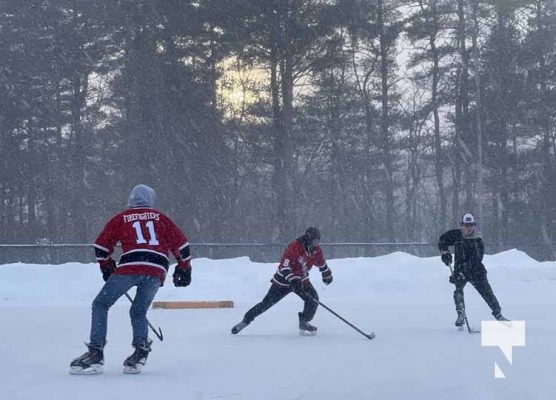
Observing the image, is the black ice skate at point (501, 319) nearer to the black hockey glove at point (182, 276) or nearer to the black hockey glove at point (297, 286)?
the black hockey glove at point (297, 286)

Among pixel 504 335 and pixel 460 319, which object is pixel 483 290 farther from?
pixel 504 335

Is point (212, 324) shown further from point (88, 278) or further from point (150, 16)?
point (150, 16)

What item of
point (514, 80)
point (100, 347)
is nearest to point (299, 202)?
point (514, 80)

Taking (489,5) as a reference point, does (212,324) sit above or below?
below

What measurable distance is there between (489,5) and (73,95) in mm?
16292

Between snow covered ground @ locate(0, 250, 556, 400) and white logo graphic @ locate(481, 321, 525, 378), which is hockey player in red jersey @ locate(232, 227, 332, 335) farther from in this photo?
white logo graphic @ locate(481, 321, 525, 378)

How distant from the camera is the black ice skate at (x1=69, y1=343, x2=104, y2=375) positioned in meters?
8.82

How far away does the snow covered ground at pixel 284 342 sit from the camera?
811 centimetres

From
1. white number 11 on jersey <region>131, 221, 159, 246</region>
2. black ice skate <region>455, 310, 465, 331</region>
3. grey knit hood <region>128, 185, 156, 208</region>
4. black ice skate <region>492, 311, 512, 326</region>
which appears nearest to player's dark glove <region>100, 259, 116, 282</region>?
white number 11 on jersey <region>131, 221, 159, 246</region>

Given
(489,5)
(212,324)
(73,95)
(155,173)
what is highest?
(489,5)

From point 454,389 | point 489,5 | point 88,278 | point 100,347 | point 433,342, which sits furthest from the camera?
point 489,5

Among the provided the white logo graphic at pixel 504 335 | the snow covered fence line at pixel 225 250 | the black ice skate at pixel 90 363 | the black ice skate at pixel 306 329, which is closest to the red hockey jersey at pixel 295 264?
the black ice skate at pixel 306 329

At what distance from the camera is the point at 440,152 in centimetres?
4497

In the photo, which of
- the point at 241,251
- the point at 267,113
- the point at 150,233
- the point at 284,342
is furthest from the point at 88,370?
the point at 267,113
